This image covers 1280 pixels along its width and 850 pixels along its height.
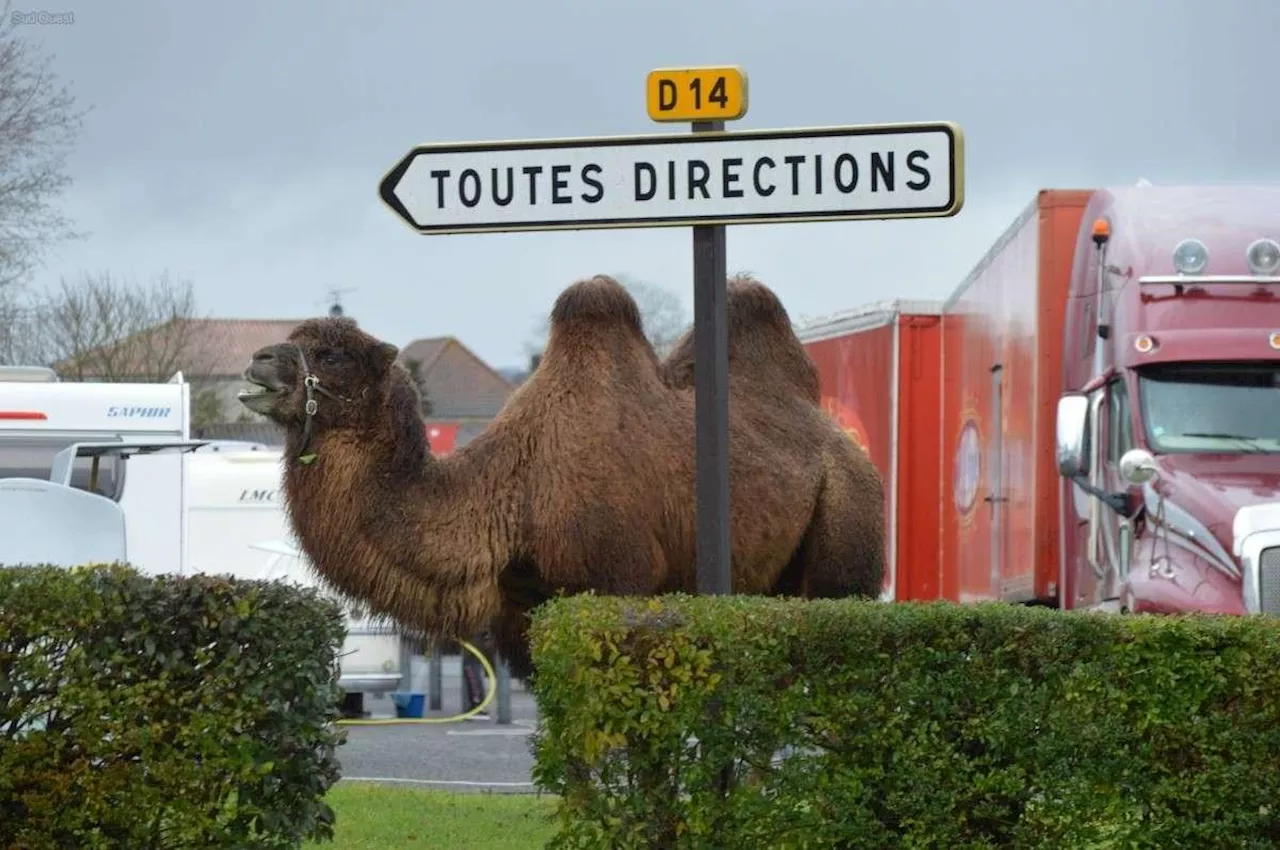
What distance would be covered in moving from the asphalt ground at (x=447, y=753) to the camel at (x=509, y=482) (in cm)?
341

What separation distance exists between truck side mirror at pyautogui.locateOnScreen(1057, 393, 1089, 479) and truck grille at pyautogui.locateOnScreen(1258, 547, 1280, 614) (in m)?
1.22

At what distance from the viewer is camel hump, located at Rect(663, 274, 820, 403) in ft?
35.5

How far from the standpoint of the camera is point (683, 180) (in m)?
6.79

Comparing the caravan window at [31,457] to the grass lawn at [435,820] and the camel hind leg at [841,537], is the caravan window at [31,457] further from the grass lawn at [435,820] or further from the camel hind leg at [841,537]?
the camel hind leg at [841,537]

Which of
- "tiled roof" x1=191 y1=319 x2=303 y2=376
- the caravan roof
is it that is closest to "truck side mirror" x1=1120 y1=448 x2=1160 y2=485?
the caravan roof

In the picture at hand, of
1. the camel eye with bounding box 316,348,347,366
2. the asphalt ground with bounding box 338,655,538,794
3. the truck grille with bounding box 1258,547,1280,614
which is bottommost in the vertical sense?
the asphalt ground with bounding box 338,655,538,794

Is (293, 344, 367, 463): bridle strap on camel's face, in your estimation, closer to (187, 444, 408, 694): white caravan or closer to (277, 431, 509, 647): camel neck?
(277, 431, 509, 647): camel neck

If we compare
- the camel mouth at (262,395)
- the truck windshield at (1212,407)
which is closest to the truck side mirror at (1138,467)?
the truck windshield at (1212,407)

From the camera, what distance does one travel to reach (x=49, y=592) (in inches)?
265

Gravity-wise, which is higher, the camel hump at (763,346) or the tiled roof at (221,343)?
the tiled roof at (221,343)

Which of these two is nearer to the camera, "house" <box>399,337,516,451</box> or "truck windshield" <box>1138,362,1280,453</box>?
"truck windshield" <box>1138,362,1280,453</box>

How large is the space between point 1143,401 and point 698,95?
6.62 m

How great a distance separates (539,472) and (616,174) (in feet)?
9.30

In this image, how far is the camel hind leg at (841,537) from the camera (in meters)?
10.7
